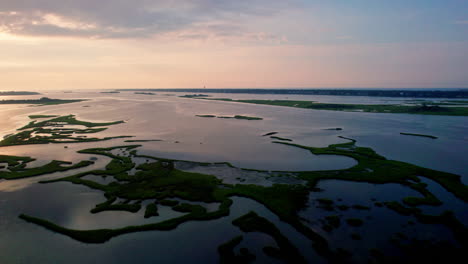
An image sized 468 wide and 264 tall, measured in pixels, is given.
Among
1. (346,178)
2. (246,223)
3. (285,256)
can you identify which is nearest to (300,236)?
(285,256)

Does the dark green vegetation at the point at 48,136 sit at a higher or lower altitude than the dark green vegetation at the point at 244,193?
higher

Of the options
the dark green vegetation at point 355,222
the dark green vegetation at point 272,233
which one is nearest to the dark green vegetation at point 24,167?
the dark green vegetation at point 272,233

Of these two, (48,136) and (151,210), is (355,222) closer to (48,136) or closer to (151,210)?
(151,210)

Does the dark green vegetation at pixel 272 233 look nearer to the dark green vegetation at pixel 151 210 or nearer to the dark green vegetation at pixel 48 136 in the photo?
the dark green vegetation at pixel 151 210

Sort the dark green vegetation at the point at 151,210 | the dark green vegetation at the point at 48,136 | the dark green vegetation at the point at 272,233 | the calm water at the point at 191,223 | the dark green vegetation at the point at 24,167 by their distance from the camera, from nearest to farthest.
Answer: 1. the dark green vegetation at the point at 272,233
2. the calm water at the point at 191,223
3. the dark green vegetation at the point at 151,210
4. the dark green vegetation at the point at 24,167
5. the dark green vegetation at the point at 48,136

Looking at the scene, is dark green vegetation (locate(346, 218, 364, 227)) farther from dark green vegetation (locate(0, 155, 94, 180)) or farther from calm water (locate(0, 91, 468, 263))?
dark green vegetation (locate(0, 155, 94, 180))

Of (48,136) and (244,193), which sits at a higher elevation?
(48,136)

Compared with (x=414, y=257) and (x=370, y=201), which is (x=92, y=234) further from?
(x=370, y=201)

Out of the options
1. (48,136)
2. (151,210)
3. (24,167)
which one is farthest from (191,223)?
(48,136)
